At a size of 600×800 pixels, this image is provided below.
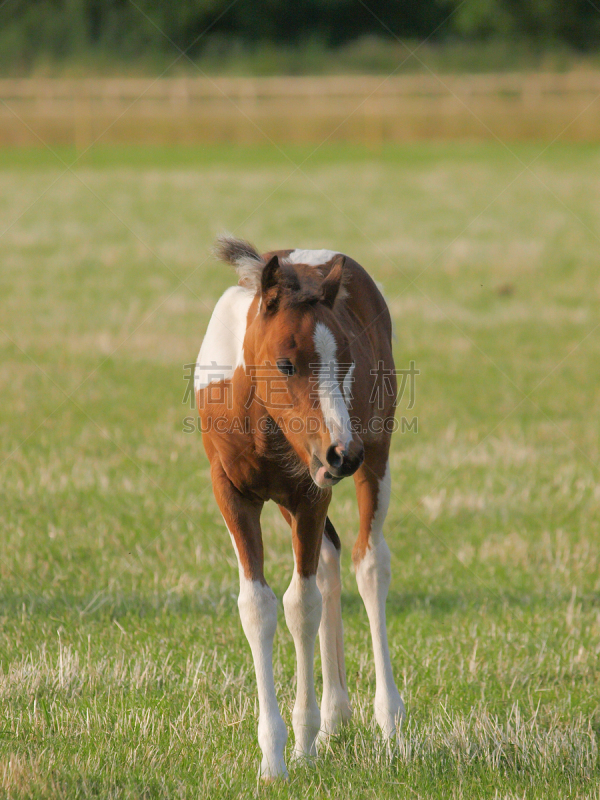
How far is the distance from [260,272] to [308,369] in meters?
0.40

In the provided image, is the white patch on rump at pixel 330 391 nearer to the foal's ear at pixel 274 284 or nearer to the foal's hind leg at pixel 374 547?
the foal's ear at pixel 274 284

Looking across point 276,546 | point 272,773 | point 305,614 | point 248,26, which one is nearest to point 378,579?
point 305,614

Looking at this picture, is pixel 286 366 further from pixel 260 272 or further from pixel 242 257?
pixel 242 257

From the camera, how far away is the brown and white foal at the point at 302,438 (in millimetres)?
2914

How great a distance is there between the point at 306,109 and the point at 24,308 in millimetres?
25515

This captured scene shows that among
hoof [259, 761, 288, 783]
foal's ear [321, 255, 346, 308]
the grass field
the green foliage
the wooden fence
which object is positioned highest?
the green foliage

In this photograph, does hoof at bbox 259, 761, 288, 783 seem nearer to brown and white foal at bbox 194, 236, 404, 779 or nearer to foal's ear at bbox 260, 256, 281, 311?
brown and white foal at bbox 194, 236, 404, 779

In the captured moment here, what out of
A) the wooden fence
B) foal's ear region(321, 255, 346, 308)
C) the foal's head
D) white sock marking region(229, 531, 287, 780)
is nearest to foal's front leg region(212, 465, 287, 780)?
white sock marking region(229, 531, 287, 780)

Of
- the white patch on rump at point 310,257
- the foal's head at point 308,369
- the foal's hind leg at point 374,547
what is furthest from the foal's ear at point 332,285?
the foal's hind leg at point 374,547

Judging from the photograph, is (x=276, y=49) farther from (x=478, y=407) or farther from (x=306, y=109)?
(x=478, y=407)

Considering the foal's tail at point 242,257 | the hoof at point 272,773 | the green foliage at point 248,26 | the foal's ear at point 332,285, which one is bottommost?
the hoof at point 272,773

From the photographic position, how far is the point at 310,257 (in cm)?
363

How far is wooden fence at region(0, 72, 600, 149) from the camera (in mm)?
33656

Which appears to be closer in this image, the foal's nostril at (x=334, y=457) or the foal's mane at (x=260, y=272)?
the foal's nostril at (x=334, y=457)
